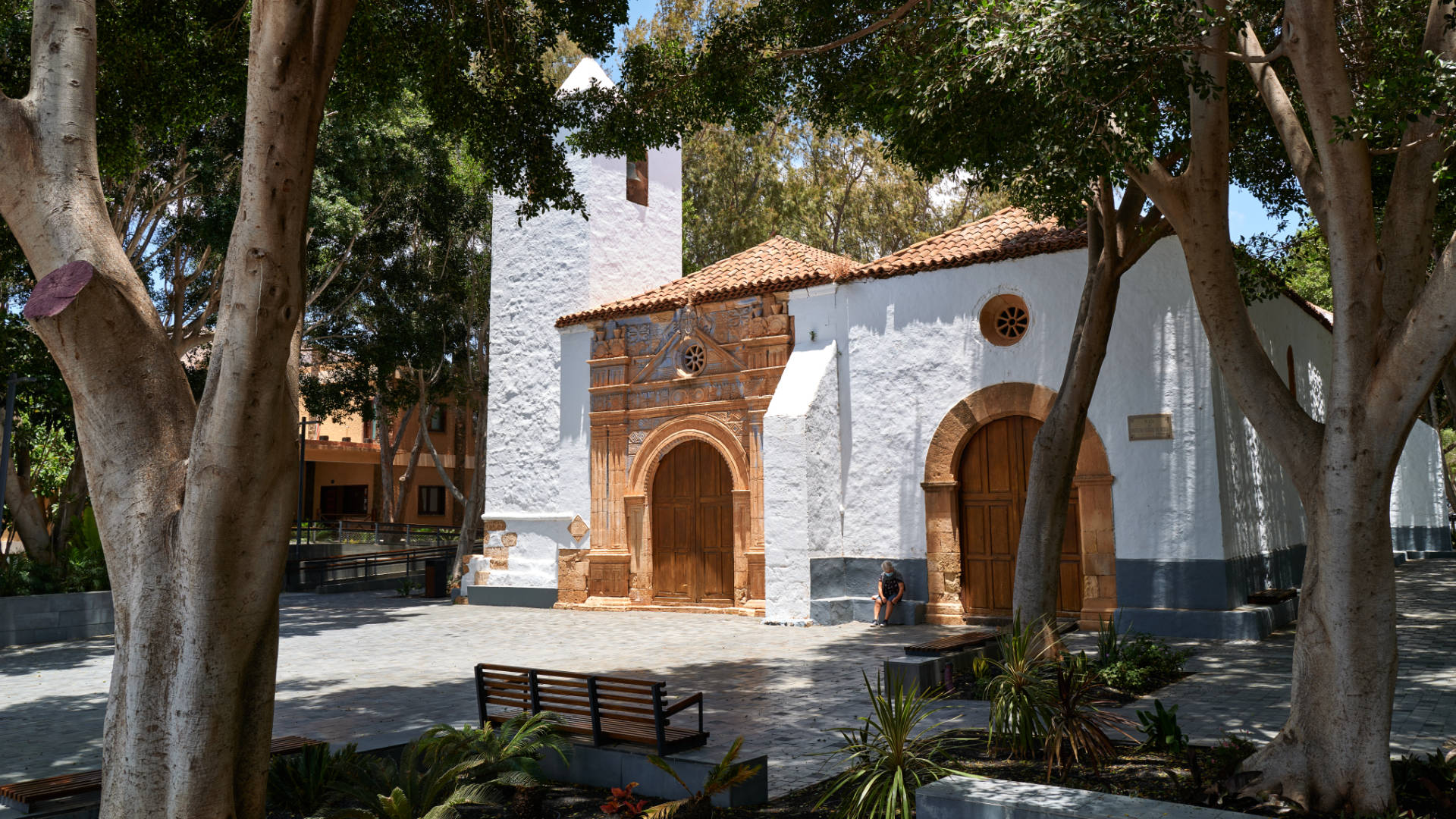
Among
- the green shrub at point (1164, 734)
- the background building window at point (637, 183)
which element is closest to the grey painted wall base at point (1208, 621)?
the green shrub at point (1164, 734)

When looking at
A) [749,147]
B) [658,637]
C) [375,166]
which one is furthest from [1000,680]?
[749,147]

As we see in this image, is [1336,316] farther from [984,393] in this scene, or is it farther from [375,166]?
[375,166]

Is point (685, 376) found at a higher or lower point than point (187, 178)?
lower

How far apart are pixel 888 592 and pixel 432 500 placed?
3146 centimetres

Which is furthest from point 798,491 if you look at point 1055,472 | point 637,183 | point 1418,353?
point 1418,353

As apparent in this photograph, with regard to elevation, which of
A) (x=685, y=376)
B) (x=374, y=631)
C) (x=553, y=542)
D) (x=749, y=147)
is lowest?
(x=374, y=631)

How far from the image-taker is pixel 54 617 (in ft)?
46.8

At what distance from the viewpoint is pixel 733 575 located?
1670cm

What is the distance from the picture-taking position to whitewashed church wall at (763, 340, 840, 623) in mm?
15102

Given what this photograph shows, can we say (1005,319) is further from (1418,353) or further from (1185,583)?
(1418,353)

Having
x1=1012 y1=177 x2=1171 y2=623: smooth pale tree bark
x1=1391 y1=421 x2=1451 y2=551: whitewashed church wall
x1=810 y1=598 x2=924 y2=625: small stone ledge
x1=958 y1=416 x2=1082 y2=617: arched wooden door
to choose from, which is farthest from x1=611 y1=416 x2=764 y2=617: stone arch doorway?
x1=1391 y1=421 x2=1451 y2=551: whitewashed church wall

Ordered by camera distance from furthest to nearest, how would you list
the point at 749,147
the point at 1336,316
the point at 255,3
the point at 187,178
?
the point at 749,147
the point at 187,178
the point at 1336,316
the point at 255,3

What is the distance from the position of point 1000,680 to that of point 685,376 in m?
11.3

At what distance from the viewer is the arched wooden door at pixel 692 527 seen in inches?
667
